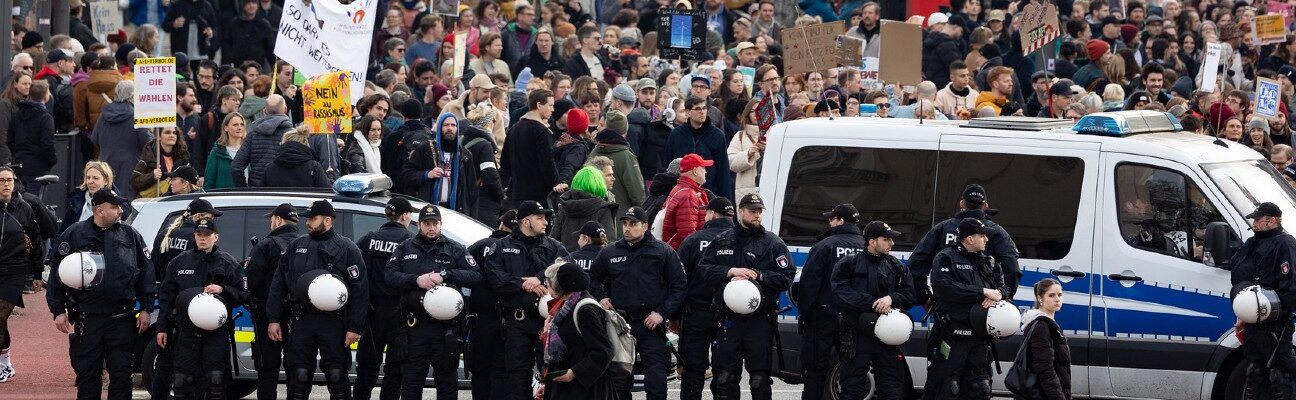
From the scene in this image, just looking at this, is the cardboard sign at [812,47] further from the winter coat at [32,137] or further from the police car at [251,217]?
the winter coat at [32,137]

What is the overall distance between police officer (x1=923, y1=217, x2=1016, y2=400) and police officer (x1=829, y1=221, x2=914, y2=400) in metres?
0.22

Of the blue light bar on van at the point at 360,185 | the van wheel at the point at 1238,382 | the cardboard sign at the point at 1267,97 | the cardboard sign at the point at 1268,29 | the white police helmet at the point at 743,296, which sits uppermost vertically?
the cardboard sign at the point at 1268,29

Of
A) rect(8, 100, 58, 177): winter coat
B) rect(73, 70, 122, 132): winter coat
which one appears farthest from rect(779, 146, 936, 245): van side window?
rect(73, 70, 122, 132): winter coat

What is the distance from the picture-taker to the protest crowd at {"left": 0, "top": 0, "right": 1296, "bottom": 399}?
12.4m

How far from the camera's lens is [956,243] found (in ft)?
39.2

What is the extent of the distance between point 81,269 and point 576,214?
366cm

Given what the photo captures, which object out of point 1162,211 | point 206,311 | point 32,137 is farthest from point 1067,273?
point 32,137

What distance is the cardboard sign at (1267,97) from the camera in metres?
18.0

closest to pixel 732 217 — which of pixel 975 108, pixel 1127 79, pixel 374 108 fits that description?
pixel 374 108

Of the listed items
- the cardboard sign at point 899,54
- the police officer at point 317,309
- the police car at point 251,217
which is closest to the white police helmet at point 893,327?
the police car at point 251,217

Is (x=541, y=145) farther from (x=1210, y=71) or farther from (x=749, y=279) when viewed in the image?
(x=1210, y=71)

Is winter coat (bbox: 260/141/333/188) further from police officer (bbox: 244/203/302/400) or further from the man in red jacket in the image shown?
the man in red jacket

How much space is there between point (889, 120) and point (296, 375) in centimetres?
424

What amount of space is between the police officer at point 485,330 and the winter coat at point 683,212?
183cm
